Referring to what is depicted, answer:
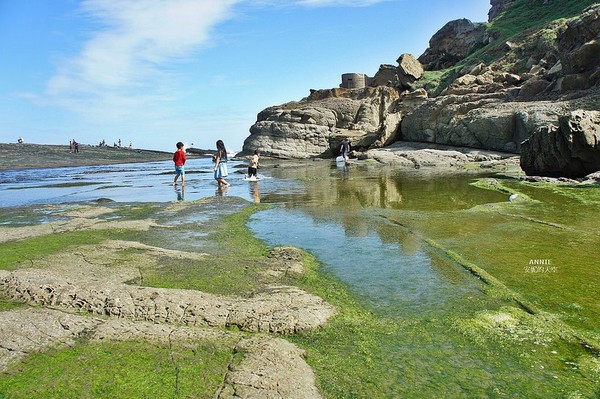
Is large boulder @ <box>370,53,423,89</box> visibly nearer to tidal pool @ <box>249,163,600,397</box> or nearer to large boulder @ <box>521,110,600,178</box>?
large boulder @ <box>521,110,600,178</box>

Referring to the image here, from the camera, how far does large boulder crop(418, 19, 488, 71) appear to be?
178 feet

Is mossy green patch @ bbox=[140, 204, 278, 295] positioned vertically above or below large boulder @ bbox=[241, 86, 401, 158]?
below

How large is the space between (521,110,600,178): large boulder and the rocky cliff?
4 centimetres

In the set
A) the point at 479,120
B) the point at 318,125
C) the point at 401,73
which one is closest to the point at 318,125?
the point at 318,125

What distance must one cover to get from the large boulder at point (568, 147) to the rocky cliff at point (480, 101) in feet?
0.13

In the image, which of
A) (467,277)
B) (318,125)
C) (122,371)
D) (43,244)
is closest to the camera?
(122,371)

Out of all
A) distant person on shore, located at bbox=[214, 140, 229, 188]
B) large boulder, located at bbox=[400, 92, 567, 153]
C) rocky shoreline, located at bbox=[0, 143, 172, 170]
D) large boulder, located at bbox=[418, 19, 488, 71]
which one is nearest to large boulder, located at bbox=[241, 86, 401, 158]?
large boulder, located at bbox=[400, 92, 567, 153]

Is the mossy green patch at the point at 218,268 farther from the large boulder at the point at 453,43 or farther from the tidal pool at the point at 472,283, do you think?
the large boulder at the point at 453,43

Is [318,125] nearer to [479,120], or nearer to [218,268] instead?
[479,120]

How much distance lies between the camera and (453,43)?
187 feet

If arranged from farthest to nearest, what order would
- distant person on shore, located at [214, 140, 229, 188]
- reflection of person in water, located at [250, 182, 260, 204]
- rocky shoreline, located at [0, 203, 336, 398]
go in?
1. distant person on shore, located at [214, 140, 229, 188]
2. reflection of person in water, located at [250, 182, 260, 204]
3. rocky shoreline, located at [0, 203, 336, 398]

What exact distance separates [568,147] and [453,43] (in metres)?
47.5

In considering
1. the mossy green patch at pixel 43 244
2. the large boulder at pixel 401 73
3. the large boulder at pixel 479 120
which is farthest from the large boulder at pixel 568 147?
the large boulder at pixel 401 73

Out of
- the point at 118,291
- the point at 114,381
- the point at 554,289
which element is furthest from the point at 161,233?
the point at 554,289
